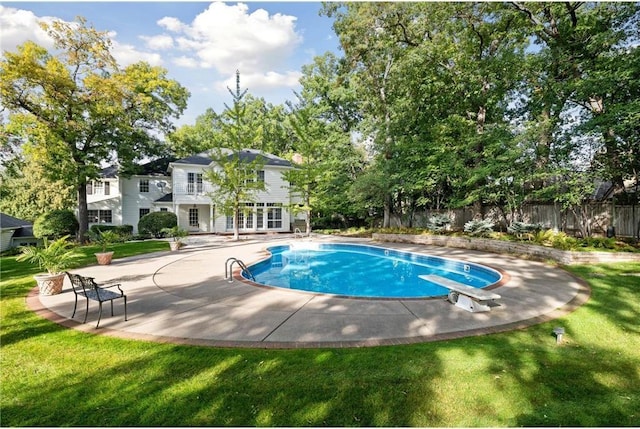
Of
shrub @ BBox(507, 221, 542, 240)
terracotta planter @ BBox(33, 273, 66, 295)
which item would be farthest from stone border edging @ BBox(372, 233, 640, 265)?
terracotta planter @ BBox(33, 273, 66, 295)

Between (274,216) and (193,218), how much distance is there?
693 cm

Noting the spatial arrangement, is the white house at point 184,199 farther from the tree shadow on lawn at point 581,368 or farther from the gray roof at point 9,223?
the tree shadow on lawn at point 581,368

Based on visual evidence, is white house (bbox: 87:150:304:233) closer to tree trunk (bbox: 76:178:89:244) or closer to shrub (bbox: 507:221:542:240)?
tree trunk (bbox: 76:178:89:244)

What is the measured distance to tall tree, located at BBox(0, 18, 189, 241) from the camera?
1681 cm

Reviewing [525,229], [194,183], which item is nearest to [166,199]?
[194,183]

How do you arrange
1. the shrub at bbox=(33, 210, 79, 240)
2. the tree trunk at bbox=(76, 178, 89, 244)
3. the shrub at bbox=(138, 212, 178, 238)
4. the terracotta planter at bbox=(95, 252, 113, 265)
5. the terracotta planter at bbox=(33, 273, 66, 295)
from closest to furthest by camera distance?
the terracotta planter at bbox=(33, 273, 66, 295)
the terracotta planter at bbox=(95, 252, 113, 265)
the shrub at bbox=(33, 210, 79, 240)
the tree trunk at bbox=(76, 178, 89, 244)
the shrub at bbox=(138, 212, 178, 238)

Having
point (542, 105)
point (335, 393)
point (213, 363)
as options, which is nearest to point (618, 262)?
point (542, 105)

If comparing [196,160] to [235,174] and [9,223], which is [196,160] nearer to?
[235,174]

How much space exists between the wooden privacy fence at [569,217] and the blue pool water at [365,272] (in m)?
6.96

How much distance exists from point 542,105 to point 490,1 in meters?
5.73

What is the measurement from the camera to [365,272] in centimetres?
1223

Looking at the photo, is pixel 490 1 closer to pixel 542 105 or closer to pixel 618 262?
pixel 542 105

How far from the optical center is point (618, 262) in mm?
10164

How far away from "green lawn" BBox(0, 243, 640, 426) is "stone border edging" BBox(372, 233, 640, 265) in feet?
21.5
